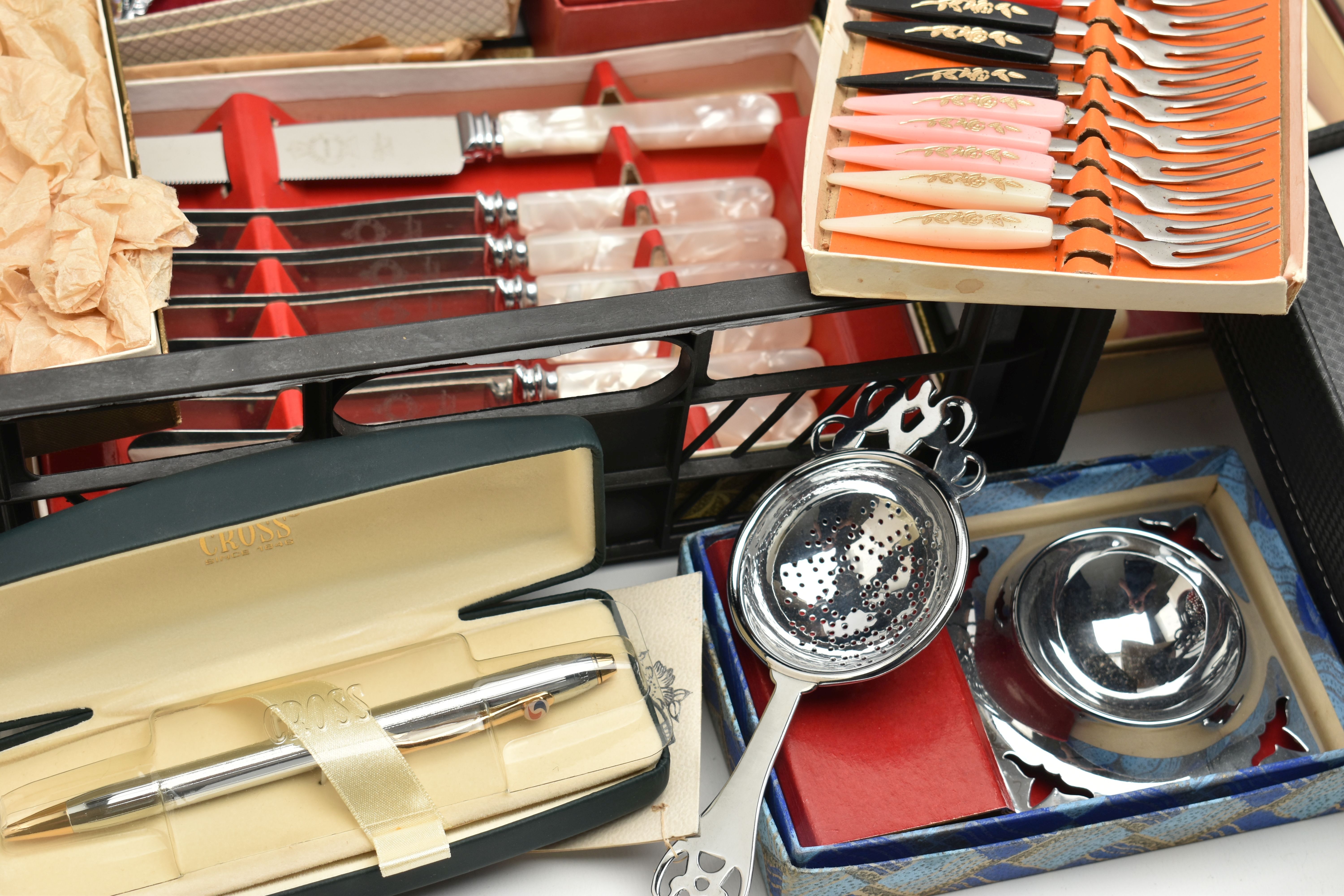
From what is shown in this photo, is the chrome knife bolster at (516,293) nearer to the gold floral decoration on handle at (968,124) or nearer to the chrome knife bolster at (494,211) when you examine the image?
the chrome knife bolster at (494,211)

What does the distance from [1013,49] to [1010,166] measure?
0.28ft

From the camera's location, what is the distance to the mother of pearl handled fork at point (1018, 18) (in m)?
0.59

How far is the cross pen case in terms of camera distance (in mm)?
485

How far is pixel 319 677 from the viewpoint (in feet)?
1.77

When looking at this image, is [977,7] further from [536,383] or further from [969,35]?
[536,383]

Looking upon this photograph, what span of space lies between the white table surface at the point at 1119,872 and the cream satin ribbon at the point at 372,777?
2.5 inches

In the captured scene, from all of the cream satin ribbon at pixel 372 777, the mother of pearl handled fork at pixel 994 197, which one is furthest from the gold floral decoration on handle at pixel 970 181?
the cream satin ribbon at pixel 372 777

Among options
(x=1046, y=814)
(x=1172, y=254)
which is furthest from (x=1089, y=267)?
(x=1046, y=814)

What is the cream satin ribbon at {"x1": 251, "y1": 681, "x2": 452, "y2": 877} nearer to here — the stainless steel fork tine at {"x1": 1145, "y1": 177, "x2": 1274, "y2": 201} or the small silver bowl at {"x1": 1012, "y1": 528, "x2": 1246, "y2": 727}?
the small silver bowl at {"x1": 1012, "y1": 528, "x2": 1246, "y2": 727}

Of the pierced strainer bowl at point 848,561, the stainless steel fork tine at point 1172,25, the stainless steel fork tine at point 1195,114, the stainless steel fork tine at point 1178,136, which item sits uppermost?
the stainless steel fork tine at point 1172,25

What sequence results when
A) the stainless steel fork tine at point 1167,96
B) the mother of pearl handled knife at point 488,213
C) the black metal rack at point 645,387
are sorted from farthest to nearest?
the mother of pearl handled knife at point 488,213, the stainless steel fork tine at point 1167,96, the black metal rack at point 645,387

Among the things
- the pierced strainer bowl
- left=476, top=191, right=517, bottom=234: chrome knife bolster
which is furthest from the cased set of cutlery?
left=476, top=191, right=517, bottom=234: chrome knife bolster

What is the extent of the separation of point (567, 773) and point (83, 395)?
0.26 meters

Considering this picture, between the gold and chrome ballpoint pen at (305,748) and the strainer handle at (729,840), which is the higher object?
the gold and chrome ballpoint pen at (305,748)
